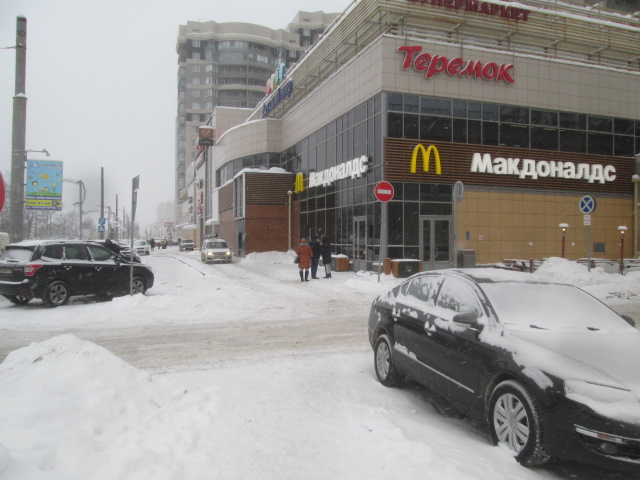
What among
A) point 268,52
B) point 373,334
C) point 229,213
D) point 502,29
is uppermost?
point 268,52

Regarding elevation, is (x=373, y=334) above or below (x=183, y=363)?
above

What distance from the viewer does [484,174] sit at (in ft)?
73.4

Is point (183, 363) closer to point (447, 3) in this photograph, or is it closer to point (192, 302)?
point (192, 302)

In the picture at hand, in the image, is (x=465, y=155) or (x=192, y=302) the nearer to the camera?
(x=192, y=302)

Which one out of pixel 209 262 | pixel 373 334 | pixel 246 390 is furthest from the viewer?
pixel 209 262

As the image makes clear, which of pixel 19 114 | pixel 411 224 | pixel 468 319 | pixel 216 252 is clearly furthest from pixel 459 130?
pixel 468 319

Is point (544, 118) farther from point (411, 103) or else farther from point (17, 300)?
point (17, 300)

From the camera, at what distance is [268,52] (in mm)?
102062

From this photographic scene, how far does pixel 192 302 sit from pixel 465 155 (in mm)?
15707

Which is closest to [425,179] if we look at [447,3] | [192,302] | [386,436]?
[447,3]

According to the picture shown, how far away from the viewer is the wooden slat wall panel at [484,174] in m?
20.8

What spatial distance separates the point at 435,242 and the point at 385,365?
54.0ft

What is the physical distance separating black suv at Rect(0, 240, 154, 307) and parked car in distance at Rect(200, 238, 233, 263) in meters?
17.1

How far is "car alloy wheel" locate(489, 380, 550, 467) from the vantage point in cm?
341
